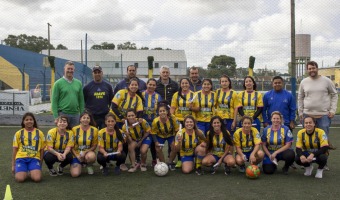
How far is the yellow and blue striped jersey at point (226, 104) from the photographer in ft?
19.0

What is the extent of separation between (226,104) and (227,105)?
0.07 feet

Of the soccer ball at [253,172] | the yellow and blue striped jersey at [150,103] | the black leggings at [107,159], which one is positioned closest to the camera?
the soccer ball at [253,172]

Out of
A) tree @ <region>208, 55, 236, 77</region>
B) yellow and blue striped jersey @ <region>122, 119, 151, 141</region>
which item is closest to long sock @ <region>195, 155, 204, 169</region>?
yellow and blue striped jersey @ <region>122, 119, 151, 141</region>

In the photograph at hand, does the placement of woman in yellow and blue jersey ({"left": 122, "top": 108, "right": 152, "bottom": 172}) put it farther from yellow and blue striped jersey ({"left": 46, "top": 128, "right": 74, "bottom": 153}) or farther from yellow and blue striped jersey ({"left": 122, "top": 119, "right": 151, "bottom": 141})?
yellow and blue striped jersey ({"left": 46, "top": 128, "right": 74, "bottom": 153})

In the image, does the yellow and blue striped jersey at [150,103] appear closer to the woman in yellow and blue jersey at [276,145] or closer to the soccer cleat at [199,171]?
the soccer cleat at [199,171]

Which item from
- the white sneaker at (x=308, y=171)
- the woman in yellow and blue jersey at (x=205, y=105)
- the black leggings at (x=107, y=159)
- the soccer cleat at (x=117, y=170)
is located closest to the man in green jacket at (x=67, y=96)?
the black leggings at (x=107, y=159)

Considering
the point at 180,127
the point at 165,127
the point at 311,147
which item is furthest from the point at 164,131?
the point at 311,147

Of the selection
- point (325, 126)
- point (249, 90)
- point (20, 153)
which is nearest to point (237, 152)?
point (249, 90)

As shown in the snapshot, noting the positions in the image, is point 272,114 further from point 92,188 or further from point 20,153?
point 20,153

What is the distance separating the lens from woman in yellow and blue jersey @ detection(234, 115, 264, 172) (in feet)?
17.6

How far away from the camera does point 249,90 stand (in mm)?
5852

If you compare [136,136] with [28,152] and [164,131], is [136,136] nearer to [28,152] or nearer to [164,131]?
[164,131]

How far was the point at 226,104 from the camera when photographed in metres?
5.79

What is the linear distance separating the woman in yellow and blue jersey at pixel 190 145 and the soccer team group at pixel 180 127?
15 millimetres
